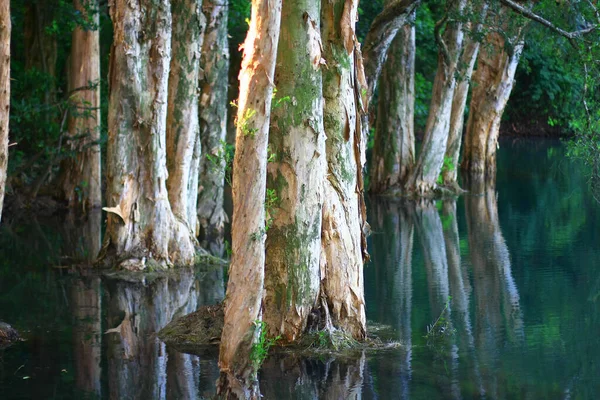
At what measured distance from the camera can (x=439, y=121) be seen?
24359mm

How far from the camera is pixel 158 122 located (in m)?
14.4

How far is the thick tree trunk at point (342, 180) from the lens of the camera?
9.73m

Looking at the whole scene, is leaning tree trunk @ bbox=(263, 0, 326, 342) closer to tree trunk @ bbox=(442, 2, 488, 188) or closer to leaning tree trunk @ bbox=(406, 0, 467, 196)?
leaning tree trunk @ bbox=(406, 0, 467, 196)

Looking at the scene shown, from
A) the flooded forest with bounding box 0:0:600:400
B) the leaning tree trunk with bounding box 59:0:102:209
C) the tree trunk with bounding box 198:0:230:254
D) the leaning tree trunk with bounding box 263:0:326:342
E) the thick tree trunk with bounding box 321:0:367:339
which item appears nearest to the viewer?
the flooded forest with bounding box 0:0:600:400

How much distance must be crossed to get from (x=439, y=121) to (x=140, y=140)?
1156 cm

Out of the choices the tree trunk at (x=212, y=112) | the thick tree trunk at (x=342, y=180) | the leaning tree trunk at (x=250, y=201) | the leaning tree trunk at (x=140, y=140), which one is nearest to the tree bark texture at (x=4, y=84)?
the leaning tree trunk at (x=250, y=201)

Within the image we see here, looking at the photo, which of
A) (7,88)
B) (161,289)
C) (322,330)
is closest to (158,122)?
(161,289)

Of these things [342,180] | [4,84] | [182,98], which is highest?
[182,98]

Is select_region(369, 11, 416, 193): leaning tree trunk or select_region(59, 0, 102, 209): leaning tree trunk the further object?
select_region(369, 11, 416, 193): leaning tree trunk

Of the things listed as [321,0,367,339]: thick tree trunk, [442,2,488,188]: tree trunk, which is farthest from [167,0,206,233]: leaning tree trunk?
[442,2,488,188]: tree trunk

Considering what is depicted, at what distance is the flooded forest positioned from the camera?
8422mm

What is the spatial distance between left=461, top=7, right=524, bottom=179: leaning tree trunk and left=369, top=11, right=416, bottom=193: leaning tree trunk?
A: 12.8ft

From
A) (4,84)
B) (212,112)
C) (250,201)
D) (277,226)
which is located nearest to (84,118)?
(212,112)

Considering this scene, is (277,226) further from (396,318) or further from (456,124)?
(456,124)
